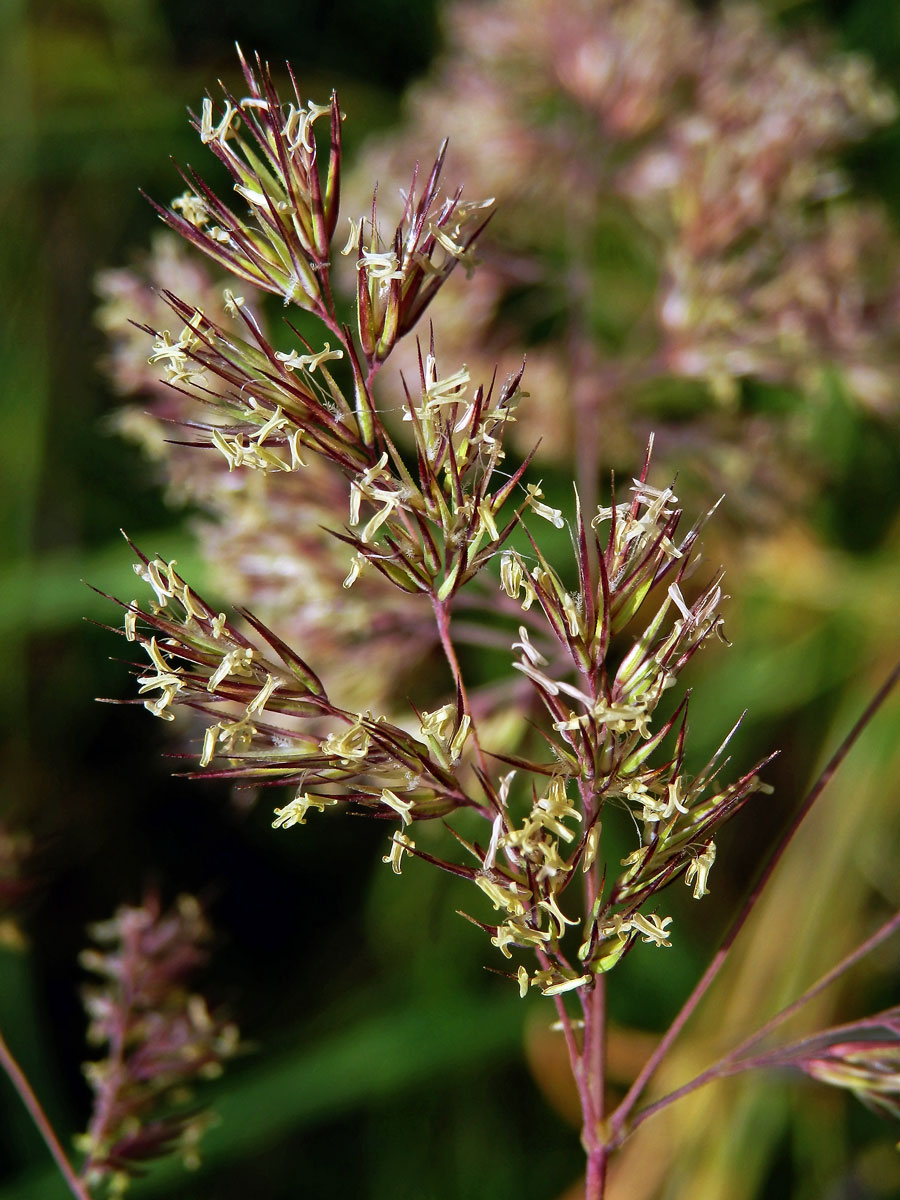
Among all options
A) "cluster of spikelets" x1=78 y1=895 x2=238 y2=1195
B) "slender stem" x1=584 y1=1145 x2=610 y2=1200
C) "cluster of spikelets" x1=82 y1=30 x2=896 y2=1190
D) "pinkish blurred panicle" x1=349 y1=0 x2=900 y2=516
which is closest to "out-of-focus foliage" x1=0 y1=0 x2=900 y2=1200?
"pinkish blurred panicle" x1=349 y1=0 x2=900 y2=516

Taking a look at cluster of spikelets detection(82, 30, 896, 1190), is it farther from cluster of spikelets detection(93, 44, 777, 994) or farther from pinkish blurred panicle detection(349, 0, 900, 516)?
pinkish blurred panicle detection(349, 0, 900, 516)

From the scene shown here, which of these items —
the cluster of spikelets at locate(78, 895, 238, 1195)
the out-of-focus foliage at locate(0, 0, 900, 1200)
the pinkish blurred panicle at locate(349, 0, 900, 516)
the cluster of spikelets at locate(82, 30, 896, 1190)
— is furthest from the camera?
the out-of-focus foliage at locate(0, 0, 900, 1200)

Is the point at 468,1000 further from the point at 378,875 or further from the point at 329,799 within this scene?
the point at 329,799

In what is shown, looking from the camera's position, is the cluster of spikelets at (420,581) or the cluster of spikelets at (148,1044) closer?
the cluster of spikelets at (420,581)

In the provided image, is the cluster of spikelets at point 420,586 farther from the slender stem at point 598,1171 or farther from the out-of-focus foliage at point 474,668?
the out-of-focus foliage at point 474,668

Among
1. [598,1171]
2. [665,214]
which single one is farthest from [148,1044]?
[665,214]

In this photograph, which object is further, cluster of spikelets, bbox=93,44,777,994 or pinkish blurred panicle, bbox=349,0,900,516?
pinkish blurred panicle, bbox=349,0,900,516

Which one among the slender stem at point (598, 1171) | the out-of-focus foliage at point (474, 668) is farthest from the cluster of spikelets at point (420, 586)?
the out-of-focus foliage at point (474, 668)
